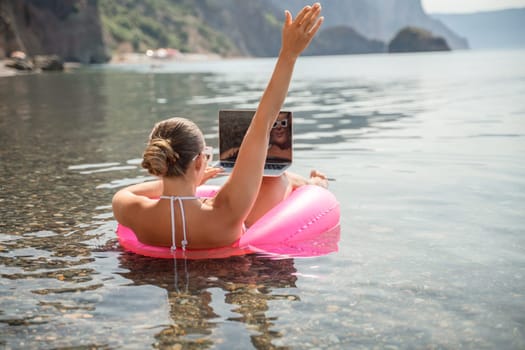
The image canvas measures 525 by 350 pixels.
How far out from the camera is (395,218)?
6.36 metres

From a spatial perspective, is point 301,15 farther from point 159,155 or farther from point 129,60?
point 129,60

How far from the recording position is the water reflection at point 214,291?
372 centimetres

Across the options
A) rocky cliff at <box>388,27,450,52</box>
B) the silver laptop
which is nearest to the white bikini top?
the silver laptop

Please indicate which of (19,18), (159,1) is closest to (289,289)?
(19,18)

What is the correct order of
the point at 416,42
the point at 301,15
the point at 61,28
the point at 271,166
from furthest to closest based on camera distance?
the point at 416,42, the point at 61,28, the point at 271,166, the point at 301,15

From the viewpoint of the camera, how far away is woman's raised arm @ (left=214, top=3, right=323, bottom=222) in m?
4.00

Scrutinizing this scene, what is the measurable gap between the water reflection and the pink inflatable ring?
0.09 m

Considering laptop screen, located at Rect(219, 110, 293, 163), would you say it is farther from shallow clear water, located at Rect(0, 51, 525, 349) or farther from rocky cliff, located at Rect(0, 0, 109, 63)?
rocky cliff, located at Rect(0, 0, 109, 63)

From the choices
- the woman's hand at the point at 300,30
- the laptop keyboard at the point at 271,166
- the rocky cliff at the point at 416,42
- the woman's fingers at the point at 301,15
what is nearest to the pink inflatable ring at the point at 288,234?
the laptop keyboard at the point at 271,166

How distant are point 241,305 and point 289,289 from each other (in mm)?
430

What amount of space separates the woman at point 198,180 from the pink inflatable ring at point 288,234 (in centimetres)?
9

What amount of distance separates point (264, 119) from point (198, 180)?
2.47 ft

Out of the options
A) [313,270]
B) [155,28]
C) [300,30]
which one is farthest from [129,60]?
[300,30]

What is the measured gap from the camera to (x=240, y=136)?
5.60m
